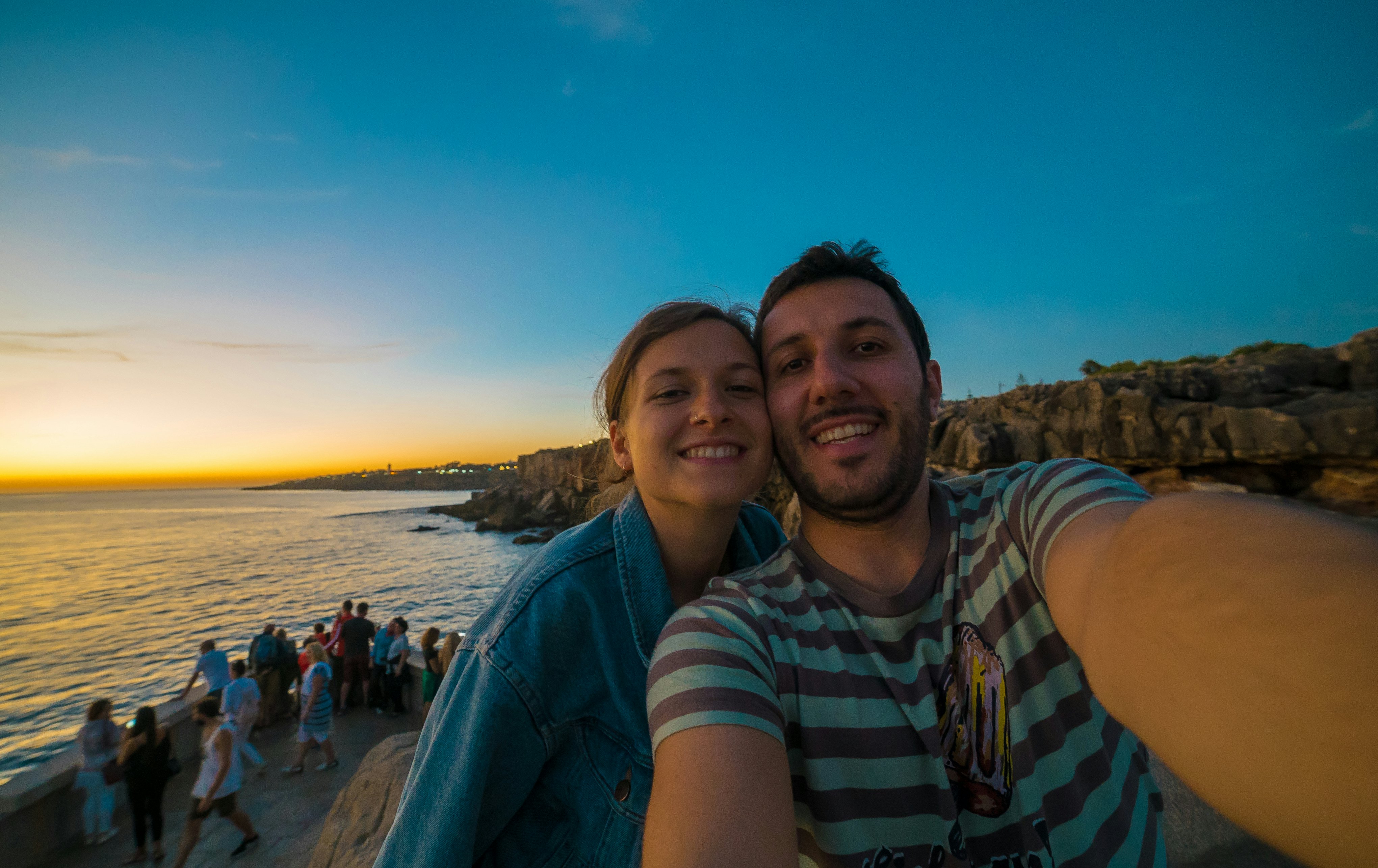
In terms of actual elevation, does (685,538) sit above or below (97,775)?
above

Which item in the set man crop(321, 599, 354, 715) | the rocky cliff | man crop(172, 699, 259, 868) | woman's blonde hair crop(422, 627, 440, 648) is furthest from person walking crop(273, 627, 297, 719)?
the rocky cliff

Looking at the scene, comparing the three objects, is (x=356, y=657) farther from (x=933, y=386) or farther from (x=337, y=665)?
(x=933, y=386)

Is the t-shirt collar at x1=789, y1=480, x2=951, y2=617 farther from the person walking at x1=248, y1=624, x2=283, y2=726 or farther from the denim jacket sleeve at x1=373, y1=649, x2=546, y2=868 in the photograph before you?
the person walking at x1=248, y1=624, x2=283, y2=726

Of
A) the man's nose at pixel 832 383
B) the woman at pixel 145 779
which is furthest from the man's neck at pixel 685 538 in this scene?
the woman at pixel 145 779

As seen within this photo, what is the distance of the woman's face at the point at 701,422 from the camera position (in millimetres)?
2051

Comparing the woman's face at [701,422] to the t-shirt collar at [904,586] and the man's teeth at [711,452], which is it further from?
the t-shirt collar at [904,586]

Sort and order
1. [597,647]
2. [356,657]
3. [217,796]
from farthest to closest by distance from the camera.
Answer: [356,657]
[217,796]
[597,647]

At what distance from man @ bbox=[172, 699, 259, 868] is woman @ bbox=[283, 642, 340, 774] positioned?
171 cm

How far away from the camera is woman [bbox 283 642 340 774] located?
798 cm

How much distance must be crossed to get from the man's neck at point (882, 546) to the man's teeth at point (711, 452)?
1.49 feet

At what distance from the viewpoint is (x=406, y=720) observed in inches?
397

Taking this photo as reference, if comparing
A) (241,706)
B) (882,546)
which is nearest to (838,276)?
(882,546)

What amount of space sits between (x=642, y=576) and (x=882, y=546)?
0.90m

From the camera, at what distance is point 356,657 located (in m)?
10.0
